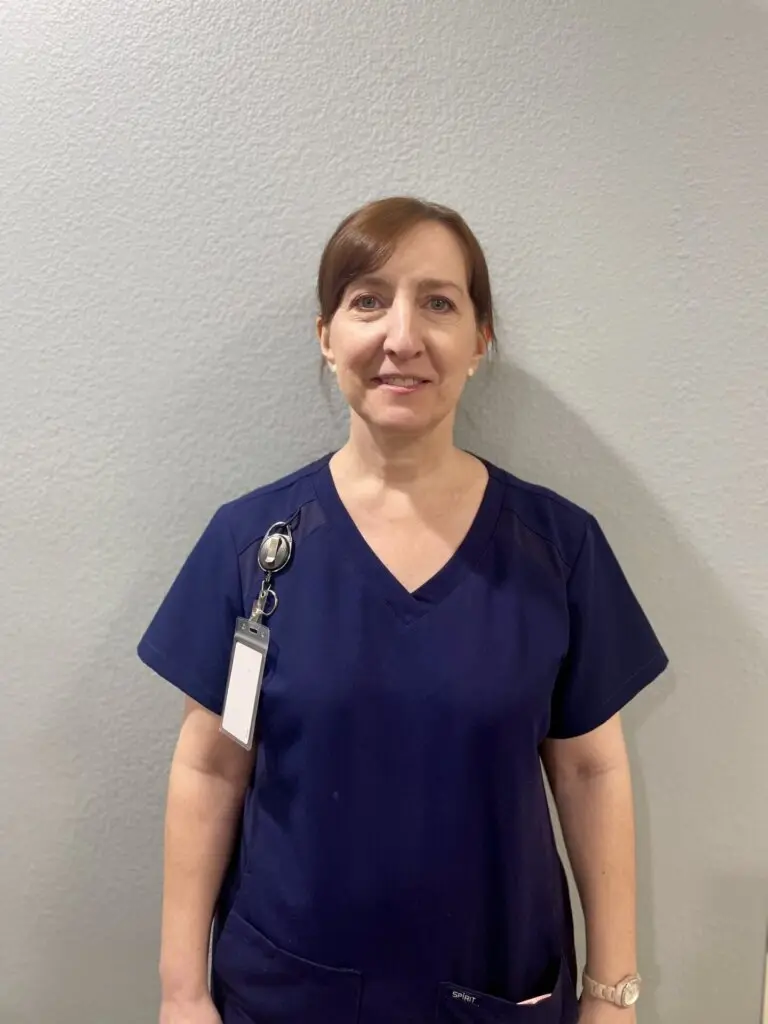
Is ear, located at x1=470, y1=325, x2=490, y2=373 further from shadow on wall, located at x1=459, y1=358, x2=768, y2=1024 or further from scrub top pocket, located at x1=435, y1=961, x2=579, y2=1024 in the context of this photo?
scrub top pocket, located at x1=435, y1=961, x2=579, y2=1024

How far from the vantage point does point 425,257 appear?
2.63 ft

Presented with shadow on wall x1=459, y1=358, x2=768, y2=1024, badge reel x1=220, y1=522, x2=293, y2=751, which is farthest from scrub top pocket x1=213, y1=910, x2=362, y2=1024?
shadow on wall x1=459, y1=358, x2=768, y2=1024

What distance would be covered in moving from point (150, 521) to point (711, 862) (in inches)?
34.2

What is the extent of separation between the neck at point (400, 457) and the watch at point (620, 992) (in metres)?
0.59

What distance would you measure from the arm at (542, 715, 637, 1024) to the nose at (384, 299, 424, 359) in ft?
1.52

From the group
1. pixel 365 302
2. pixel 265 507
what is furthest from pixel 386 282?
pixel 265 507

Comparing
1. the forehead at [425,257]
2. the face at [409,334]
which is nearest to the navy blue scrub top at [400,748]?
the face at [409,334]

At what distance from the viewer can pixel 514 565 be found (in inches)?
33.3

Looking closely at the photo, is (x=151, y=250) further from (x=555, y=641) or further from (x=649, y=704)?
(x=649, y=704)

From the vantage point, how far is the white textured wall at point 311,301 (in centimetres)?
95

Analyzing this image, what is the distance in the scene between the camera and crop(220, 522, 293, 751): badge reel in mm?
813

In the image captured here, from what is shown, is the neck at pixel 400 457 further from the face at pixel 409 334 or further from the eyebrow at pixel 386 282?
the eyebrow at pixel 386 282

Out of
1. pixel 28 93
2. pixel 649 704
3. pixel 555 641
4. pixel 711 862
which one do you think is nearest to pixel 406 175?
pixel 28 93

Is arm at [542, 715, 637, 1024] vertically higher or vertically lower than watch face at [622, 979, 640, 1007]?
higher
